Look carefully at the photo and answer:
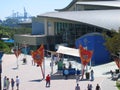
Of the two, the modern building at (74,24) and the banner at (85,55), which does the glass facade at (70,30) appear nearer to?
the modern building at (74,24)

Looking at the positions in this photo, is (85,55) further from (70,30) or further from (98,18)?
(70,30)

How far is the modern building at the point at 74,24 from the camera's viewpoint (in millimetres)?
55812

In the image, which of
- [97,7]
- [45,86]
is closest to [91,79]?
[45,86]

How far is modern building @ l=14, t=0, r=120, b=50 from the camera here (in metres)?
55.8

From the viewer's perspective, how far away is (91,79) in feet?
111

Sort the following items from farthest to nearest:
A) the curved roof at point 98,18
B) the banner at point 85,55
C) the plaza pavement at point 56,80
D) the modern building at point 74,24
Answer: the modern building at point 74,24 < the curved roof at point 98,18 < the banner at point 85,55 < the plaza pavement at point 56,80

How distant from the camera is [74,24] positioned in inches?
2517

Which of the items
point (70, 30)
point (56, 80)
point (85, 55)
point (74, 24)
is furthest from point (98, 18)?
point (56, 80)

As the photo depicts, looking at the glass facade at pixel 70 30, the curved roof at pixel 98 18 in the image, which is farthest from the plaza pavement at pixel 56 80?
the glass facade at pixel 70 30

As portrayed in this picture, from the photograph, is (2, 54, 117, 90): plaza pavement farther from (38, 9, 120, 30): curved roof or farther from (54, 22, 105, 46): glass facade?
(54, 22, 105, 46): glass facade

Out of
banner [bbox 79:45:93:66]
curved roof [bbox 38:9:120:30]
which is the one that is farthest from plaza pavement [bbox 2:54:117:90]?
curved roof [bbox 38:9:120:30]

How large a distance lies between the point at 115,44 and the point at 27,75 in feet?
29.1

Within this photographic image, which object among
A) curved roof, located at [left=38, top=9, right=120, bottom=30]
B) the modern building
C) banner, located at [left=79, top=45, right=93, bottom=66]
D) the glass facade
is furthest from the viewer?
the glass facade

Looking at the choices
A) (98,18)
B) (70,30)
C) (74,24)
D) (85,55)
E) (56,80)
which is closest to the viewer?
(56,80)
